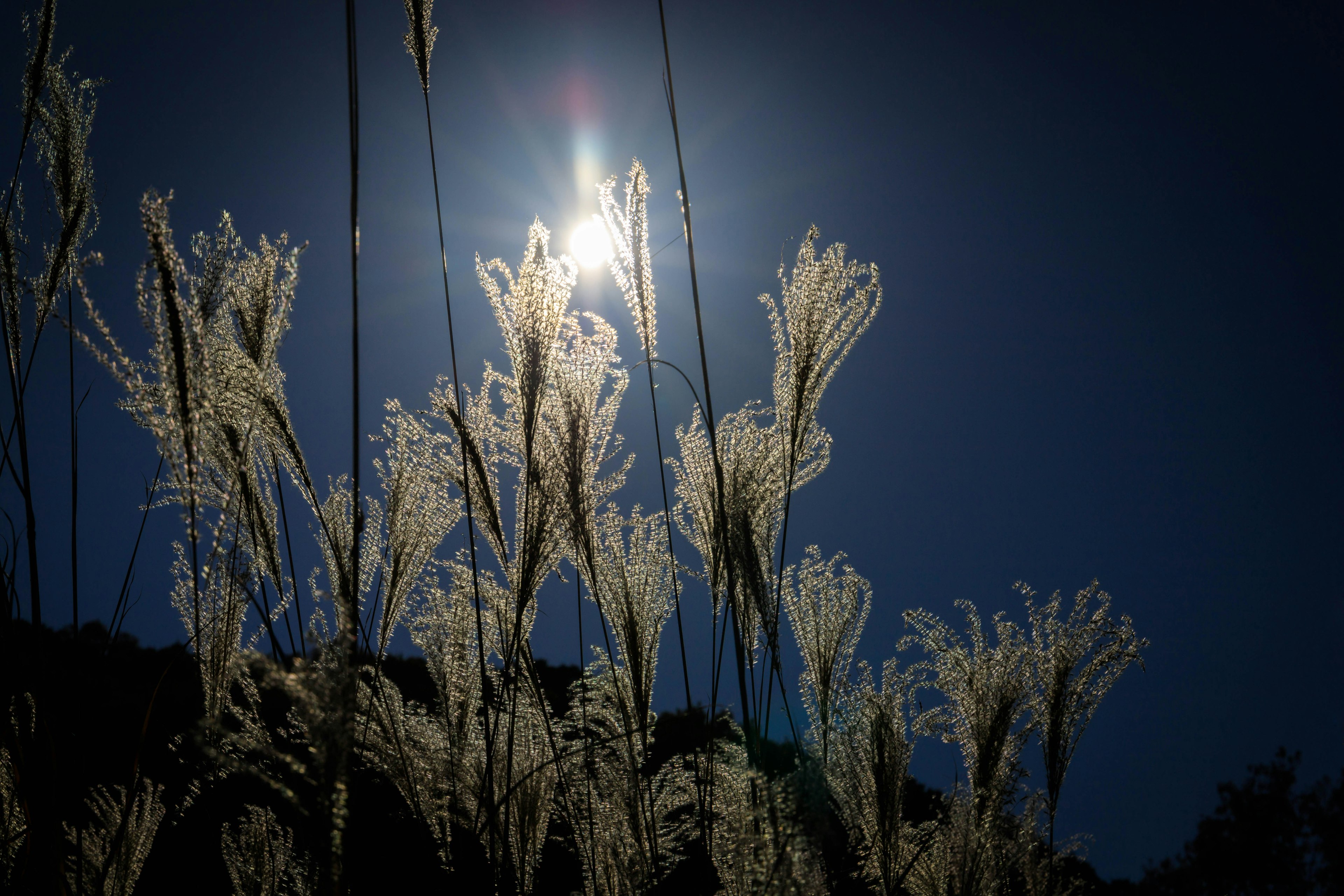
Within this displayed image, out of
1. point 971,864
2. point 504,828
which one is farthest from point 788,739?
point 504,828

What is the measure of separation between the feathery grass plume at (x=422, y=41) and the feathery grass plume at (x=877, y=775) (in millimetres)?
1996

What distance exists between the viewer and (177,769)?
3240mm

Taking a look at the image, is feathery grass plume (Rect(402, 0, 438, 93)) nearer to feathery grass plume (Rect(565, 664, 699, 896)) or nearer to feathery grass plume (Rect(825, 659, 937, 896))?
feathery grass plume (Rect(565, 664, 699, 896))

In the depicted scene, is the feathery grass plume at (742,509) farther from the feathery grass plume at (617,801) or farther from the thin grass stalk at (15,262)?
the thin grass stalk at (15,262)

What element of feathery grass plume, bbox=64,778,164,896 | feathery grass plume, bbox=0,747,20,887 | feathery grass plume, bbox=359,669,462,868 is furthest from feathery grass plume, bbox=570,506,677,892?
feathery grass plume, bbox=0,747,20,887

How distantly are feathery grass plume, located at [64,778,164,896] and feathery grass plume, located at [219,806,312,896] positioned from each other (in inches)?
7.1

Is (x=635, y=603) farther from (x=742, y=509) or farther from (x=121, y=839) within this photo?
(x=121, y=839)

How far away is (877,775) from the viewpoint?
1.73 metres

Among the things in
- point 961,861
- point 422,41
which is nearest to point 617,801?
point 961,861

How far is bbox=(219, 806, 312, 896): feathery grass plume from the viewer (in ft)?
4.72

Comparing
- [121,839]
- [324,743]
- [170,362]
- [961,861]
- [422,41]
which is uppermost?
[422,41]

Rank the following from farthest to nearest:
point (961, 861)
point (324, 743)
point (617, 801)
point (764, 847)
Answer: point (961, 861) < point (617, 801) < point (764, 847) < point (324, 743)

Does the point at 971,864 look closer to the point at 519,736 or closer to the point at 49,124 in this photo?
the point at 519,736

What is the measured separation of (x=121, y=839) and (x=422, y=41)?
1.69m
